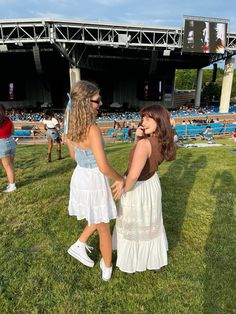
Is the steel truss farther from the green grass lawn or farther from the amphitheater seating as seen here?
the green grass lawn

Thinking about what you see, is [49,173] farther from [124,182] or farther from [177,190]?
[124,182]

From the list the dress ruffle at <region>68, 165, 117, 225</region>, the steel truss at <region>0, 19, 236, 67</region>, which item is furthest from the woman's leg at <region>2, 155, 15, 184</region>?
the steel truss at <region>0, 19, 236, 67</region>

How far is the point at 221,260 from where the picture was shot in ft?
9.62

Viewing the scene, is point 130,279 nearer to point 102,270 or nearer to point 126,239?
point 102,270

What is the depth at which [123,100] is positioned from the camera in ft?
128

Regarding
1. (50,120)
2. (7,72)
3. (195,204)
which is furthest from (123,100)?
(195,204)

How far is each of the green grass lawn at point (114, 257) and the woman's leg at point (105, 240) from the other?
0.25m

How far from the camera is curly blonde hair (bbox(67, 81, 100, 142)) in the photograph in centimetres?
208

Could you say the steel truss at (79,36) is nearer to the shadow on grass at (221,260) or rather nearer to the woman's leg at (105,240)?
the shadow on grass at (221,260)

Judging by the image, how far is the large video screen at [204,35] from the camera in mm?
23781

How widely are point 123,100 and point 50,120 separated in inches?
1291

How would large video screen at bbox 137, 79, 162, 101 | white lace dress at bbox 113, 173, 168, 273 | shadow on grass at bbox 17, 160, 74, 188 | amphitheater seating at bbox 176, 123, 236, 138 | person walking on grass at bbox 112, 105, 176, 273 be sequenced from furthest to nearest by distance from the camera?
large video screen at bbox 137, 79, 162, 101 < amphitheater seating at bbox 176, 123, 236, 138 < shadow on grass at bbox 17, 160, 74, 188 < white lace dress at bbox 113, 173, 168, 273 < person walking on grass at bbox 112, 105, 176, 273

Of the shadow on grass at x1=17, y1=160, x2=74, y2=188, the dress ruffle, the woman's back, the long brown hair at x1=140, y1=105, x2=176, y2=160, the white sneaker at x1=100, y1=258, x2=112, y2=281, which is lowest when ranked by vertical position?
the shadow on grass at x1=17, y1=160, x2=74, y2=188

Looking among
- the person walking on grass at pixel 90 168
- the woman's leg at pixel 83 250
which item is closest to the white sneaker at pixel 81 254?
the woman's leg at pixel 83 250
